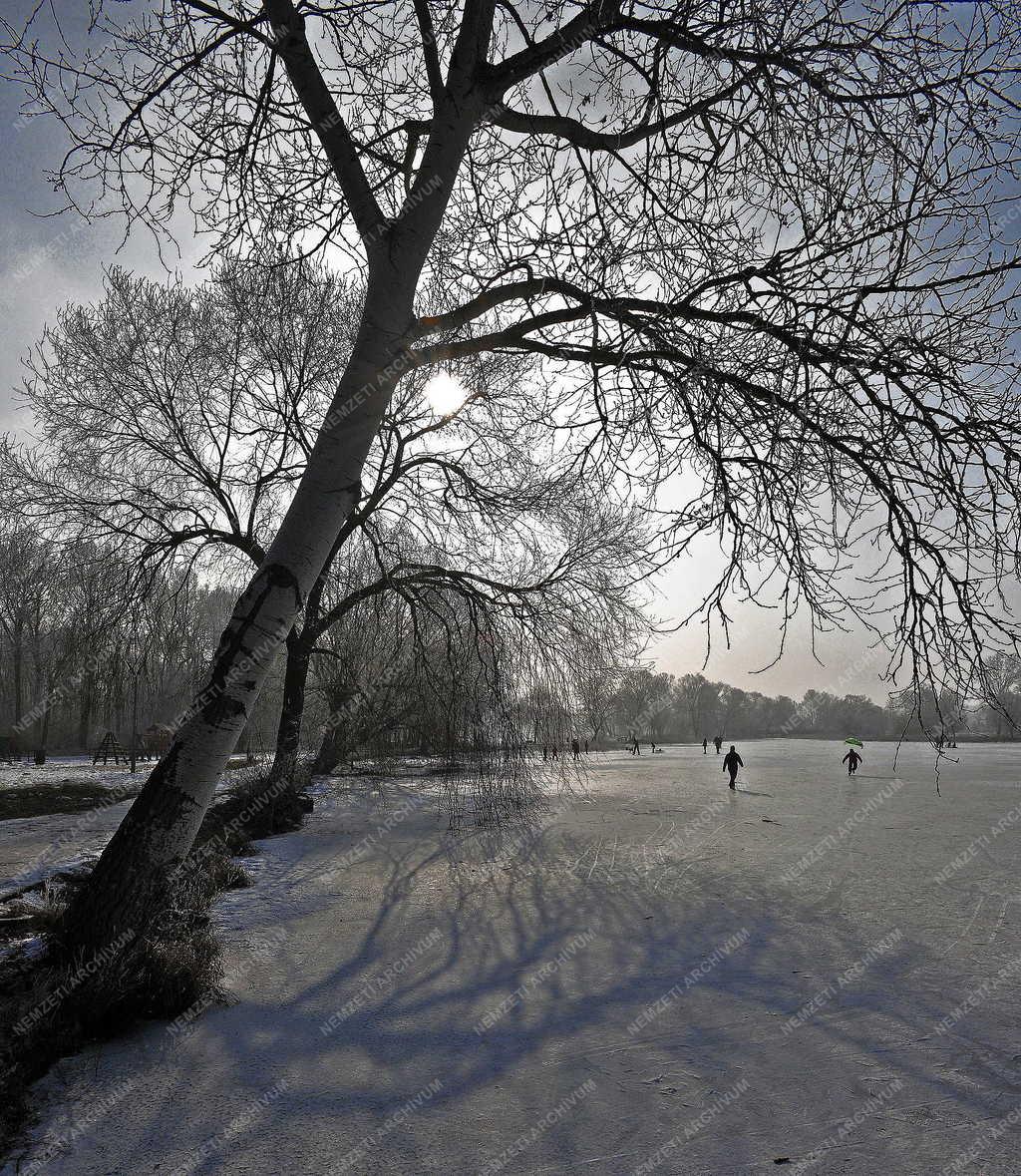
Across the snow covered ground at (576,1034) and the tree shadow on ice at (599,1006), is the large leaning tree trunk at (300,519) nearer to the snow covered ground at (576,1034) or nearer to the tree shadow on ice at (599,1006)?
the snow covered ground at (576,1034)

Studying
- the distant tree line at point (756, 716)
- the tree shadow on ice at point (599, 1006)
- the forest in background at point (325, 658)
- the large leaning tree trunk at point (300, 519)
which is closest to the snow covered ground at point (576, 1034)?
the tree shadow on ice at point (599, 1006)

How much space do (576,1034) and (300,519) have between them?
376 centimetres

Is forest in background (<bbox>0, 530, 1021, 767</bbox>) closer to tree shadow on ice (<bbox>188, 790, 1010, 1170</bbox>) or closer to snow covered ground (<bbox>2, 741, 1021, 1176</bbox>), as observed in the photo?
snow covered ground (<bbox>2, 741, 1021, 1176</bbox>)

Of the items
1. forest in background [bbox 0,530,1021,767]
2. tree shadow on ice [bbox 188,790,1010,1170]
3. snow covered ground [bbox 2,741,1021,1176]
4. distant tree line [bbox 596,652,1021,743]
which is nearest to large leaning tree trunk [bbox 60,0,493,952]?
snow covered ground [bbox 2,741,1021,1176]

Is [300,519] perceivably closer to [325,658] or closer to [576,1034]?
[576,1034]

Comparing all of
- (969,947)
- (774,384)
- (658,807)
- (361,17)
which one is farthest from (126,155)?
(658,807)

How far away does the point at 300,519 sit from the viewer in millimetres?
4191

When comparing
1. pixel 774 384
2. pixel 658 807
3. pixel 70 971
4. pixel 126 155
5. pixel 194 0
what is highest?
pixel 194 0

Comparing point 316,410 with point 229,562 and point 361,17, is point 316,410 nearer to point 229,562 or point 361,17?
point 229,562

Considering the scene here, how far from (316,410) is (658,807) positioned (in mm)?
12613

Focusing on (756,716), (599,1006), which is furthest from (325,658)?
(756,716)

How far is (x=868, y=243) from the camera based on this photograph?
4.18 meters

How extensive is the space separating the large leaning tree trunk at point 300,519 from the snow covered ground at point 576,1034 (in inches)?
42.0

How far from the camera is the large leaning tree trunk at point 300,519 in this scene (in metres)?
4.05
